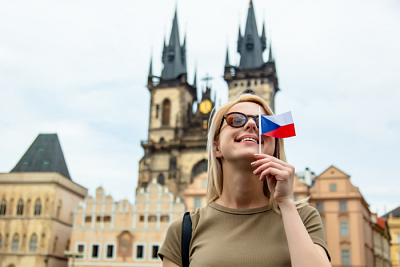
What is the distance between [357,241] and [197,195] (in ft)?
37.8

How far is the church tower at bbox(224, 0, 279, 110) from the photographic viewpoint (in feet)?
147

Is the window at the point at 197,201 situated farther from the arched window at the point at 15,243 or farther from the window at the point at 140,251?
the arched window at the point at 15,243

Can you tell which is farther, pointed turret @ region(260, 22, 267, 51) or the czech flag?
pointed turret @ region(260, 22, 267, 51)

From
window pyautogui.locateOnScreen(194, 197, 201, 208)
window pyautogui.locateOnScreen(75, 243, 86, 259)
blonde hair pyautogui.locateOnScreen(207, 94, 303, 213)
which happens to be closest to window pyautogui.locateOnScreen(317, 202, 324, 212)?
window pyautogui.locateOnScreen(194, 197, 201, 208)

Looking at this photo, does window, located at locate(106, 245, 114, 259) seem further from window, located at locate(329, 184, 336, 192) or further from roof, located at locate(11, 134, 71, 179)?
window, located at locate(329, 184, 336, 192)

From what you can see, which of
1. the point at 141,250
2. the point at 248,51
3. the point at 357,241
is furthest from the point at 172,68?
the point at 357,241

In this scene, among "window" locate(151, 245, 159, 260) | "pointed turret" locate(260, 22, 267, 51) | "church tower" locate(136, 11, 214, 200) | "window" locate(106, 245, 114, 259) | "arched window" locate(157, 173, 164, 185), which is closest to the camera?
"window" locate(151, 245, 159, 260)

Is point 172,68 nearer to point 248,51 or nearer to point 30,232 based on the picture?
point 248,51

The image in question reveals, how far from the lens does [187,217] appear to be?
2.42 metres

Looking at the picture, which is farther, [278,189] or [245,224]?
[245,224]

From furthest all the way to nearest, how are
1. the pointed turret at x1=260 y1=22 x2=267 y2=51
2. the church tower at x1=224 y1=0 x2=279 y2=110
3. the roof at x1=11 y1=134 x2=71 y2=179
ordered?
the pointed turret at x1=260 y1=22 x2=267 y2=51 < the church tower at x1=224 y1=0 x2=279 y2=110 < the roof at x1=11 y1=134 x2=71 y2=179

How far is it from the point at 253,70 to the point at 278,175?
45.3 meters

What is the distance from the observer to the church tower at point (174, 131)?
43219 mm

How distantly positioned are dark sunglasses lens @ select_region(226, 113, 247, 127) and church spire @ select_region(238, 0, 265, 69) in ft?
149
